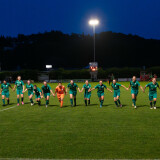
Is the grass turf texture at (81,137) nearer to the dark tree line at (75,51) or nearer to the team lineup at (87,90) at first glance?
the team lineup at (87,90)

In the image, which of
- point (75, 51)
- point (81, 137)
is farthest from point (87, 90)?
point (75, 51)

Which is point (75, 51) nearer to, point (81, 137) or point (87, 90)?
point (87, 90)

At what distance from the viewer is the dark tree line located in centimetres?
10556

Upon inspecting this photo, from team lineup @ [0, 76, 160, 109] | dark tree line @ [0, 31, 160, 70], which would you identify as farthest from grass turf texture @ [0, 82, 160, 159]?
dark tree line @ [0, 31, 160, 70]

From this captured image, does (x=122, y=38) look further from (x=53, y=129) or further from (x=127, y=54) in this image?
(x=53, y=129)

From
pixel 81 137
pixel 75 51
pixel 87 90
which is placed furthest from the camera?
pixel 75 51

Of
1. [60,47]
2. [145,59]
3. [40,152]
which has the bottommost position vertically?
[40,152]

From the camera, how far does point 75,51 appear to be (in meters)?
120

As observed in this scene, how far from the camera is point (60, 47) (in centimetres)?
12400

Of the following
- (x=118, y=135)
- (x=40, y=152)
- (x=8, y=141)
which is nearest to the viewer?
(x=40, y=152)

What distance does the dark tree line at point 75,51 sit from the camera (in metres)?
106

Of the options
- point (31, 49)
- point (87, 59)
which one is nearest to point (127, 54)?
point (87, 59)

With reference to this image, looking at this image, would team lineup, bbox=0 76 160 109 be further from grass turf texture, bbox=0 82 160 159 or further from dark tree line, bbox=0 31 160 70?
dark tree line, bbox=0 31 160 70

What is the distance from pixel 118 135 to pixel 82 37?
415ft
